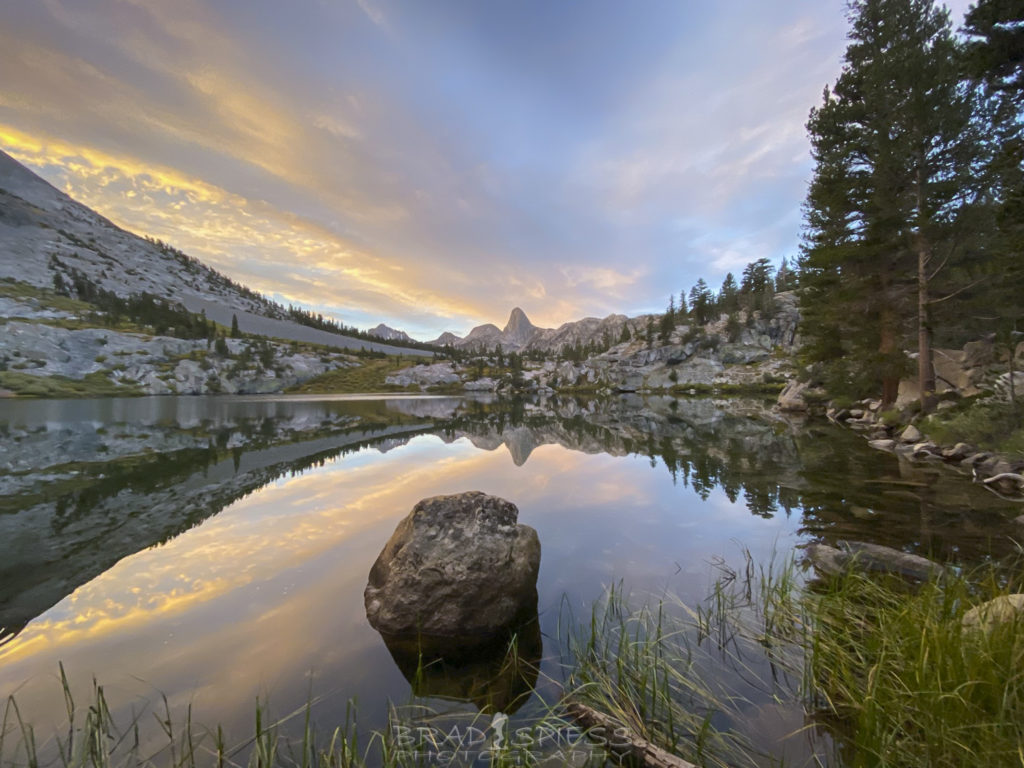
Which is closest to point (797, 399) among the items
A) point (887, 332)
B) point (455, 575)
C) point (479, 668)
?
point (887, 332)

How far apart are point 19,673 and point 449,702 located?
584 centimetres

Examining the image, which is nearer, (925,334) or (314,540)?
(314,540)

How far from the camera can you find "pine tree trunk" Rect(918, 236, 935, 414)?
70.9 ft

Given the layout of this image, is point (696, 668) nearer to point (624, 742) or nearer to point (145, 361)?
point (624, 742)

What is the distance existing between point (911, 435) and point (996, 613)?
2305 centimetres

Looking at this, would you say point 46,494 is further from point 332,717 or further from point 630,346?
point 630,346

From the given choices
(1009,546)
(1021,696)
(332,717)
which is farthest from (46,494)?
(1009,546)

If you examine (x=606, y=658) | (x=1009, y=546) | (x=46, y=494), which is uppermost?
(x=1009, y=546)

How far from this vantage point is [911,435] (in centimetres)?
2080

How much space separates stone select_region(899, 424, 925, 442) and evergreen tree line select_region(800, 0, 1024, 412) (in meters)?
2.24

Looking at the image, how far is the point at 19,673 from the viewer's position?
5.37 m

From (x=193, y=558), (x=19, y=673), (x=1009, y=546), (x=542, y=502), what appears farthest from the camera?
(x=542, y=502)

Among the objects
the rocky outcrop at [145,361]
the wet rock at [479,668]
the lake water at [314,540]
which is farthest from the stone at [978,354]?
the rocky outcrop at [145,361]

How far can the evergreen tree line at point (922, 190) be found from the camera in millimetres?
19516
